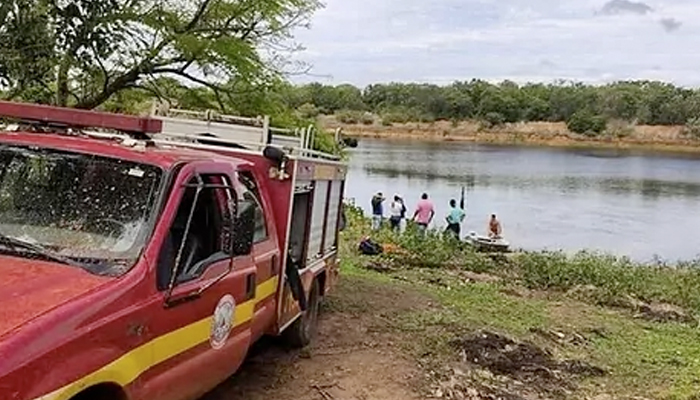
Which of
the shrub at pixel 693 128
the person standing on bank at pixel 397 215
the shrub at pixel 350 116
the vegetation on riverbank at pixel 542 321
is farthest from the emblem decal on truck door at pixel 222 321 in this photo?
the shrub at pixel 693 128

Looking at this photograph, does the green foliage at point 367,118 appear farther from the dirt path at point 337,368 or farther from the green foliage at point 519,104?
the dirt path at point 337,368

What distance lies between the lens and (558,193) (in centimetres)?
4906

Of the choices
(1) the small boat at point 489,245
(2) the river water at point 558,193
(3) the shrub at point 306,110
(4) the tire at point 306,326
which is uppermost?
(3) the shrub at point 306,110

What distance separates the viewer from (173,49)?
14.4 m

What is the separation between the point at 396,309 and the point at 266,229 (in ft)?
15.5

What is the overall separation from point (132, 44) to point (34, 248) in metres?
9.80

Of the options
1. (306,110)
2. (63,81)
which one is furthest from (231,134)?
(306,110)

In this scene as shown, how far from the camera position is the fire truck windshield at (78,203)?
14.7ft

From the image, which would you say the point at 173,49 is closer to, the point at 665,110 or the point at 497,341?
the point at 497,341

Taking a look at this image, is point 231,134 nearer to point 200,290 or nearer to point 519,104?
point 200,290

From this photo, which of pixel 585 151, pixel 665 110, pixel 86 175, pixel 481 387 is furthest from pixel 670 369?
pixel 665 110

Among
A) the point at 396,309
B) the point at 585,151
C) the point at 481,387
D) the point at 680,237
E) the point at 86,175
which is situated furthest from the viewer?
the point at 585,151

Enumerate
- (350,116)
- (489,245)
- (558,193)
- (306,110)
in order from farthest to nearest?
1. (350,116)
2. (558,193)
3. (489,245)
4. (306,110)

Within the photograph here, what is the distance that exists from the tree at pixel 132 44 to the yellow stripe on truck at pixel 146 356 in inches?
288
